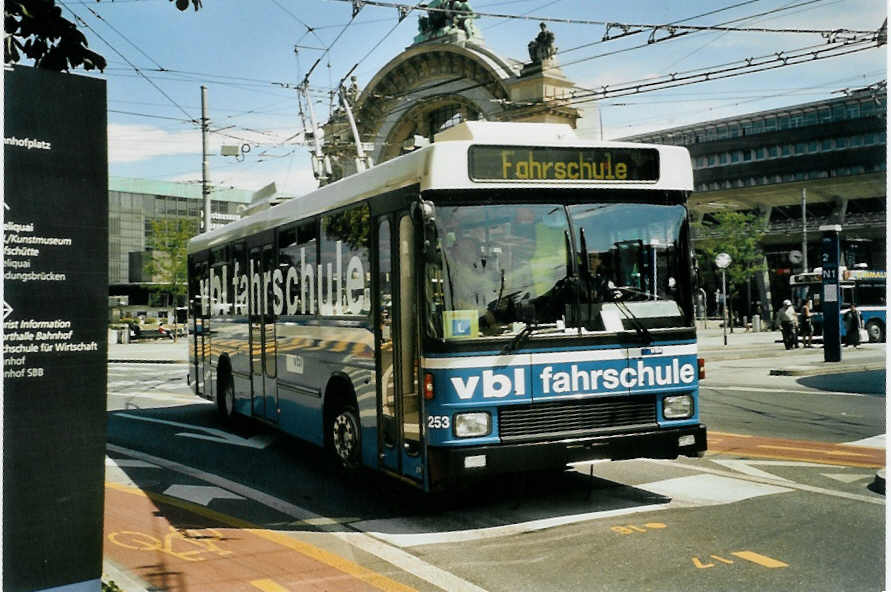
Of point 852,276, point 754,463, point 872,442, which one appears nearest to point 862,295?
point 852,276

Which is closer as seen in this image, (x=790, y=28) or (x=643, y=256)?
(x=643, y=256)

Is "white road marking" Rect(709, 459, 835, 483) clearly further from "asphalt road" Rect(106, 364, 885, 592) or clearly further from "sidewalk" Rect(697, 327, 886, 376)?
"sidewalk" Rect(697, 327, 886, 376)

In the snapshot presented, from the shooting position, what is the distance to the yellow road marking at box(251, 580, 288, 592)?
560 cm

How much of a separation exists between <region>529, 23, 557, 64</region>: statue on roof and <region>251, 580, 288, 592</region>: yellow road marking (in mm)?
37859

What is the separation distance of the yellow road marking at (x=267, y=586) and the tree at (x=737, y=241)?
44250mm

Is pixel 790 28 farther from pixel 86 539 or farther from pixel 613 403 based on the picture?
pixel 86 539

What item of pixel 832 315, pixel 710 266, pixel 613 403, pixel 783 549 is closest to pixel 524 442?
pixel 613 403

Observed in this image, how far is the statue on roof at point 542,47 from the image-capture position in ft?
135

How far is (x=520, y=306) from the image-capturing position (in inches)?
271

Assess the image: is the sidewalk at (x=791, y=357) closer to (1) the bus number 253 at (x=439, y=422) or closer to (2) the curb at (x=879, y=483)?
(2) the curb at (x=879, y=483)

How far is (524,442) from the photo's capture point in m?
6.81

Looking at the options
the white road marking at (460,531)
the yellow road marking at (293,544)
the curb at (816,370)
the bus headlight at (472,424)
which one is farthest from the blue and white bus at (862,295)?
the yellow road marking at (293,544)

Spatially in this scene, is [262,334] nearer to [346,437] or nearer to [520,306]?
[346,437]

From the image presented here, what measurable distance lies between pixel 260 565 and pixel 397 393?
180 centimetres
